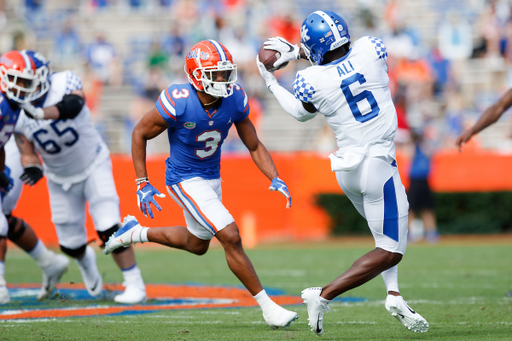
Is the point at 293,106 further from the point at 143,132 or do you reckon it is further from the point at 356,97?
the point at 143,132

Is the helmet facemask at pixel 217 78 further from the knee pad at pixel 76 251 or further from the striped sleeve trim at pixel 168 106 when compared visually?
the knee pad at pixel 76 251

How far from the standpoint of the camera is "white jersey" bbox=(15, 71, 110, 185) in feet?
19.1

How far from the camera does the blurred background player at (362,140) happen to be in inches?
164

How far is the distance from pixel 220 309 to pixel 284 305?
1.82 ft

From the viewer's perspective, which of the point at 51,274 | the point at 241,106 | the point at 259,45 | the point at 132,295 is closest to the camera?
the point at 241,106

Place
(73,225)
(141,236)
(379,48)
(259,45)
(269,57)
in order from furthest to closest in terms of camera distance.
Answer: (259,45), (73,225), (141,236), (269,57), (379,48)

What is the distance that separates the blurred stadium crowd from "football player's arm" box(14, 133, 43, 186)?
711 centimetres

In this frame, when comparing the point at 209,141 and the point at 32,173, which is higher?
the point at 209,141

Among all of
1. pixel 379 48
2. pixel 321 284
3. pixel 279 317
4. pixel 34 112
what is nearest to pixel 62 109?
pixel 34 112

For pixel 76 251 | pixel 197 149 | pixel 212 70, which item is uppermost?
pixel 212 70

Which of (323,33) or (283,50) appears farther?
(283,50)

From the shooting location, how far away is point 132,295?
18.9ft

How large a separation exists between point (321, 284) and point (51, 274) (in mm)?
2702

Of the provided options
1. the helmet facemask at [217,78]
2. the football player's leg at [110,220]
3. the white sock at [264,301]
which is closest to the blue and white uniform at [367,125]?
the helmet facemask at [217,78]
